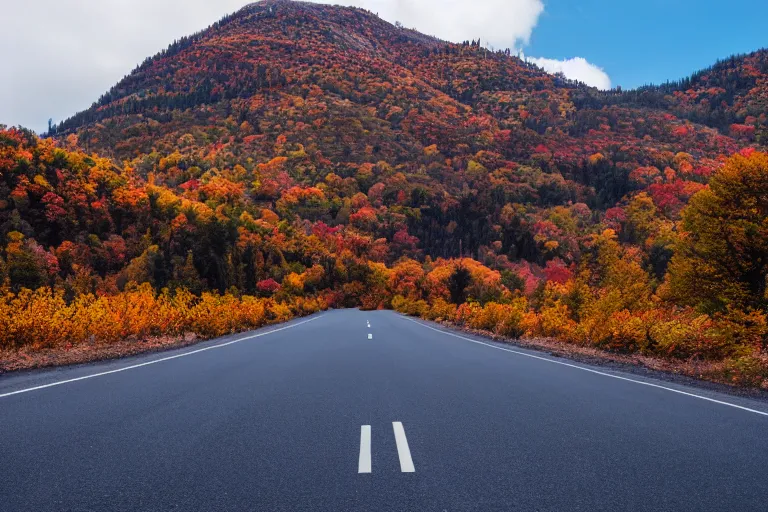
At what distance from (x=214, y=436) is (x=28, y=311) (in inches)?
425

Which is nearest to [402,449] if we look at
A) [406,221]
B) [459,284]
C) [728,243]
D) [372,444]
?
[372,444]

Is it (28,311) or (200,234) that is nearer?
(28,311)

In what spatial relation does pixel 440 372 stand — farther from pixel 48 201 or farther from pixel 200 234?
pixel 48 201

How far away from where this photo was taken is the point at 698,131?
596 ft

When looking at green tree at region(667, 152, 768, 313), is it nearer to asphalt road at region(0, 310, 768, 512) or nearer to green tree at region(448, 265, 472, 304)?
asphalt road at region(0, 310, 768, 512)

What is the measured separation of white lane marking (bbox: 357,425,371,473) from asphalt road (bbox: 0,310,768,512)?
0.07 ft

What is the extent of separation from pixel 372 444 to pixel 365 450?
212 millimetres

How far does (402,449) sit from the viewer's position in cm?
489

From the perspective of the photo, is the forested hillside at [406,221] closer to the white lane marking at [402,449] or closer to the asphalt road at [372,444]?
the asphalt road at [372,444]

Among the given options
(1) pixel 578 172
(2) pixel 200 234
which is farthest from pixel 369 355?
(1) pixel 578 172

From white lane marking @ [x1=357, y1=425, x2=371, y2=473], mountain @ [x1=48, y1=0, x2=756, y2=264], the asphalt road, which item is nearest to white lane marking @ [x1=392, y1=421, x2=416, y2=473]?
the asphalt road

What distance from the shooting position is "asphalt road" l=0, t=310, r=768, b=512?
148 inches

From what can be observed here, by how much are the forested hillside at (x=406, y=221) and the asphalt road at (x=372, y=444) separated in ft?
17.0

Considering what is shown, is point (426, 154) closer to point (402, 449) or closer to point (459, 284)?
point (459, 284)
